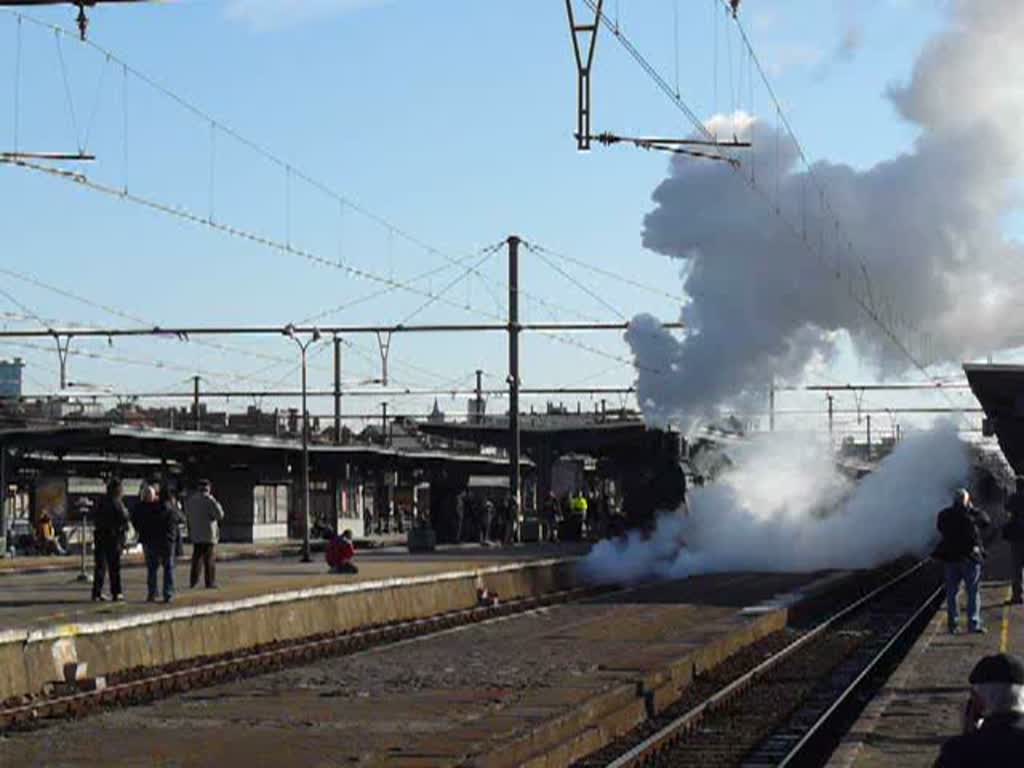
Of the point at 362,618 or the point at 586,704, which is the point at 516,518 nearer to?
the point at 362,618

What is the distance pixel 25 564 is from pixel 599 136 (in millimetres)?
18751

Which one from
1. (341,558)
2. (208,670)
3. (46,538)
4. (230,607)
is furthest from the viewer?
(46,538)

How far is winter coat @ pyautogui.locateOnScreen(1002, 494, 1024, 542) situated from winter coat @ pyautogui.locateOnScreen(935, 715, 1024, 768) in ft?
67.4

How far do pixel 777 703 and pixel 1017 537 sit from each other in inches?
295

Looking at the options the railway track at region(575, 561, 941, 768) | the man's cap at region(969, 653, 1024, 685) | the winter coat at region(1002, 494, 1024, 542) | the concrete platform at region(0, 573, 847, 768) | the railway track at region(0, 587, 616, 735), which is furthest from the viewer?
the winter coat at region(1002, 494, 1024, 542)

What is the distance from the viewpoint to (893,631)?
1174 inches

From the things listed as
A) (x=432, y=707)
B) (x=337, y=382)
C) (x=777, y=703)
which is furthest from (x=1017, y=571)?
(x=337, y=382)

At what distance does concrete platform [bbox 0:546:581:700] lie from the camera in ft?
66.0

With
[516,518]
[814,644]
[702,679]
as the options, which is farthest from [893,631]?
[516,518]

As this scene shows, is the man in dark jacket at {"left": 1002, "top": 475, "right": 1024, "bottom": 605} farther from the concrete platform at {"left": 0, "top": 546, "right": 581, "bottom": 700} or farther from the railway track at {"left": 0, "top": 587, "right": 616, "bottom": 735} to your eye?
the concrete platform at {"left": 0, "top": 546, "right": 581, "bottom": 700}

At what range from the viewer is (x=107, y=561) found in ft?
83.7

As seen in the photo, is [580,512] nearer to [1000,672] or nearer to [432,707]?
[432,707]

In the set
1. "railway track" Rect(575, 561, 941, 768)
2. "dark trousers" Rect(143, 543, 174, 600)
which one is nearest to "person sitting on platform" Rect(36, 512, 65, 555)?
"railway track" Rect(575, 561, 941, 768)

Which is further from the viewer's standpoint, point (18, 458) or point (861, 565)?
point (18, 458)
